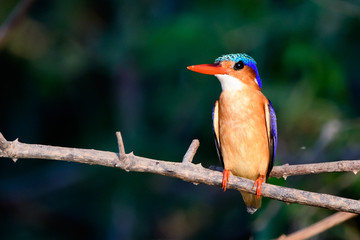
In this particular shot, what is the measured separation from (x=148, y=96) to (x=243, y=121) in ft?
13.5

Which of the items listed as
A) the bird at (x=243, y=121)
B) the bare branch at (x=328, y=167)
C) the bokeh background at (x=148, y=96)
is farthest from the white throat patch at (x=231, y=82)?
the bokeh background at (x=148, y=96)

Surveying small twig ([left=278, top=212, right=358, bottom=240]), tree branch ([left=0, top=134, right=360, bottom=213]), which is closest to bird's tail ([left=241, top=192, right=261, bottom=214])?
small twig ([left=278, top=212, right=358, bottom=240])

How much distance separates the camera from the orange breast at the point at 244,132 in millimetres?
3092

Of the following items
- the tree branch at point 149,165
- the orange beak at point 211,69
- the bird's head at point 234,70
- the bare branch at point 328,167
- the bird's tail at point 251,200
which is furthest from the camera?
the bird's tail at point 251,200

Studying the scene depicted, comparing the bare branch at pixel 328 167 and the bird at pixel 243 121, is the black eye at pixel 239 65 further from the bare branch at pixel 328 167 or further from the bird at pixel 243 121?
the bare branch at pixel 328 167

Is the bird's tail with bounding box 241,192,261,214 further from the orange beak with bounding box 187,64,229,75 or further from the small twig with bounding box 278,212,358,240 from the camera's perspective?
the orange beak with bounding box 187,64,229,75

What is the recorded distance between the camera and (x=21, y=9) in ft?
15.1

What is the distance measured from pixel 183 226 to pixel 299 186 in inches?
135

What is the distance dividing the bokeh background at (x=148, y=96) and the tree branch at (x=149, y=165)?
164cm

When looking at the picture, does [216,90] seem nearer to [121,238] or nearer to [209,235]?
[209,235]

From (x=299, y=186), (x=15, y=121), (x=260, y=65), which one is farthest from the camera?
(x=15, y=121)

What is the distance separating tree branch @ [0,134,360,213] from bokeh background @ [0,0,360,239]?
64.8 inches

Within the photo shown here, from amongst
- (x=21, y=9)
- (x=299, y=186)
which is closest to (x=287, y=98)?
(x=299, y=186)

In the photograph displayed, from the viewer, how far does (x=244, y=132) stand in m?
3.08
